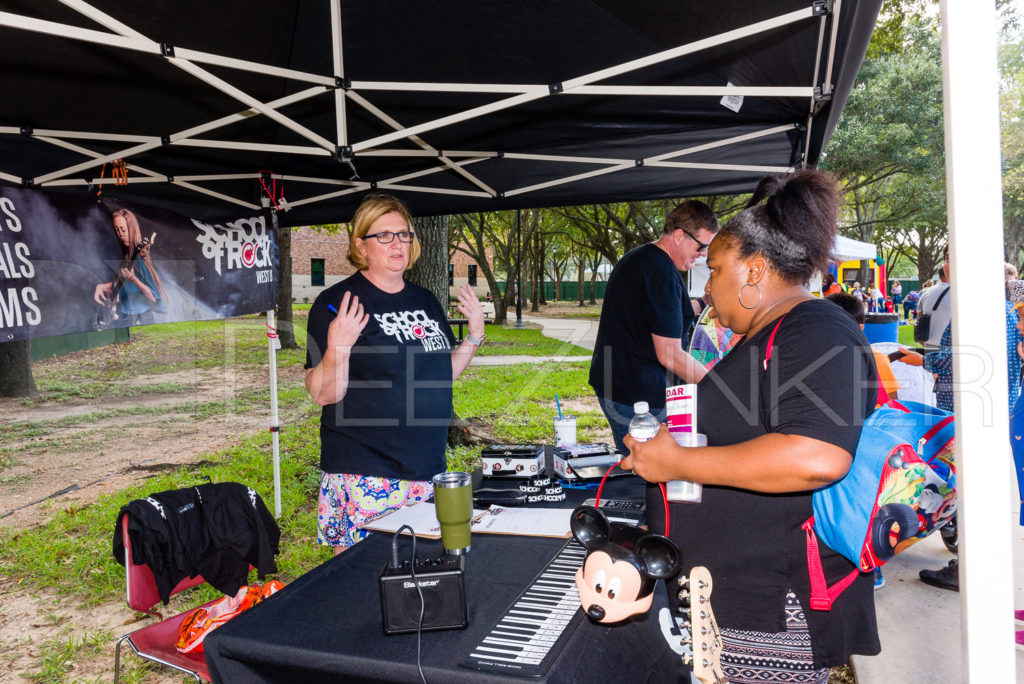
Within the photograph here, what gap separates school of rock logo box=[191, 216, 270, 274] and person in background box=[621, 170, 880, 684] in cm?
342

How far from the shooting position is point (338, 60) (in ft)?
7.92

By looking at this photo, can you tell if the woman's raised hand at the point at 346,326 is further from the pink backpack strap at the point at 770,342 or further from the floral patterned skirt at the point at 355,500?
the pink backpack strap at the point at 770,342

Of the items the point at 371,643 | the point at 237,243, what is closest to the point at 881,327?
the point at 237,243

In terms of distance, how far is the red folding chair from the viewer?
230 centimetres

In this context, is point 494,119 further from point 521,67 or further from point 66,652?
point 66,652

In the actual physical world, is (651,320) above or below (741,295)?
below

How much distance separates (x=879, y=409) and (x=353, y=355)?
165cm

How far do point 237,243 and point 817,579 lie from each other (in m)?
3.83

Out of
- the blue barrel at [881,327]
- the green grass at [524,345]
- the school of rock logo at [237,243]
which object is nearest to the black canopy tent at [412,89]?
the school of rock logo at [237,243]

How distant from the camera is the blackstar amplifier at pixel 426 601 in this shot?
1358 millimetres

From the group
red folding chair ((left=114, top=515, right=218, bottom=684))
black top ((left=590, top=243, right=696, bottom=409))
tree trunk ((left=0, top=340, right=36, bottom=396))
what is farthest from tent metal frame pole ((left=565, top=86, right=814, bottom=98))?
tree trunk ((left=0, top=340, right=36, bottom=396))

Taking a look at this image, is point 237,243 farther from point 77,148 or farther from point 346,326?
point 346,326

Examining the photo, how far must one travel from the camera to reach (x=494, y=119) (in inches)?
119

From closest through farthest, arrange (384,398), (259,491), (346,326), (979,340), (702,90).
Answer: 1. (979,340)
2. (346,326)
3. (384,398)
4. (702,90)
5. (259,491)
